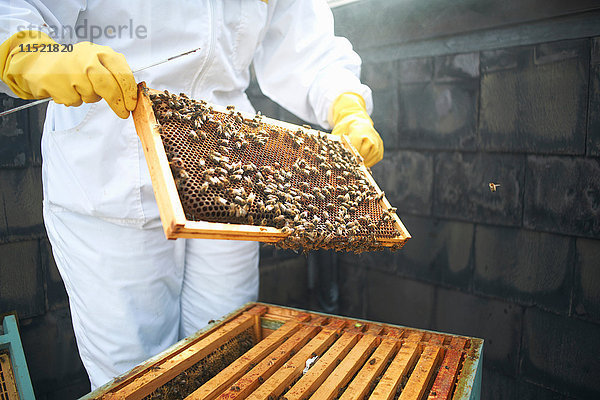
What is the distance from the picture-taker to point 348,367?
1846mm

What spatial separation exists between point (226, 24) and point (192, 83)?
1.27 feet

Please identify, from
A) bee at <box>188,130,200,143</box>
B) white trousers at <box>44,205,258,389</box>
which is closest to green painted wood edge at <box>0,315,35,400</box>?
white trousers at <box>44,205,258,389</box>

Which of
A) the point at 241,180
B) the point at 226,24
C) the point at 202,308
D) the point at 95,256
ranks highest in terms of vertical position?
the point at 226,24

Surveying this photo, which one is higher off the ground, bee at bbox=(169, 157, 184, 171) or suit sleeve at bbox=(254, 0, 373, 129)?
suit sleeve at bbox=(254, 0, 373, 129)

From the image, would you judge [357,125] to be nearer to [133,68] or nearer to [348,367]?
[133,68]

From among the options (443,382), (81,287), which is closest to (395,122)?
(443,382)

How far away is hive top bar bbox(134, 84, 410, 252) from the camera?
1.54 m

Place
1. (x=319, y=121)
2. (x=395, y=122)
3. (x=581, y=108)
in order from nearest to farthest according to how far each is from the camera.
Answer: (x=581, y=108) < (x=319, y=121) < (x=395, y=122)

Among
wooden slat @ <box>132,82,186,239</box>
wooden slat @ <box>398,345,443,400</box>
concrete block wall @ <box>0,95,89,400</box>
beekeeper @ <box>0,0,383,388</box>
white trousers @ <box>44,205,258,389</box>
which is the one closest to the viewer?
wooden slat @ <box>132,82,186,239</box>

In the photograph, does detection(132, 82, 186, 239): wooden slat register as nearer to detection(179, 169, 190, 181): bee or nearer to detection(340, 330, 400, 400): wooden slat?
detection(179, 169, 190, 181): bee

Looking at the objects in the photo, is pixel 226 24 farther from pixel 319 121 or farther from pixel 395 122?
pixel 395 122

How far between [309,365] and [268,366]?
0.61ft

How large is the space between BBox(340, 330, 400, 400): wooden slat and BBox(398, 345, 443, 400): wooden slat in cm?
14

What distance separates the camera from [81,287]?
91.7 inches
